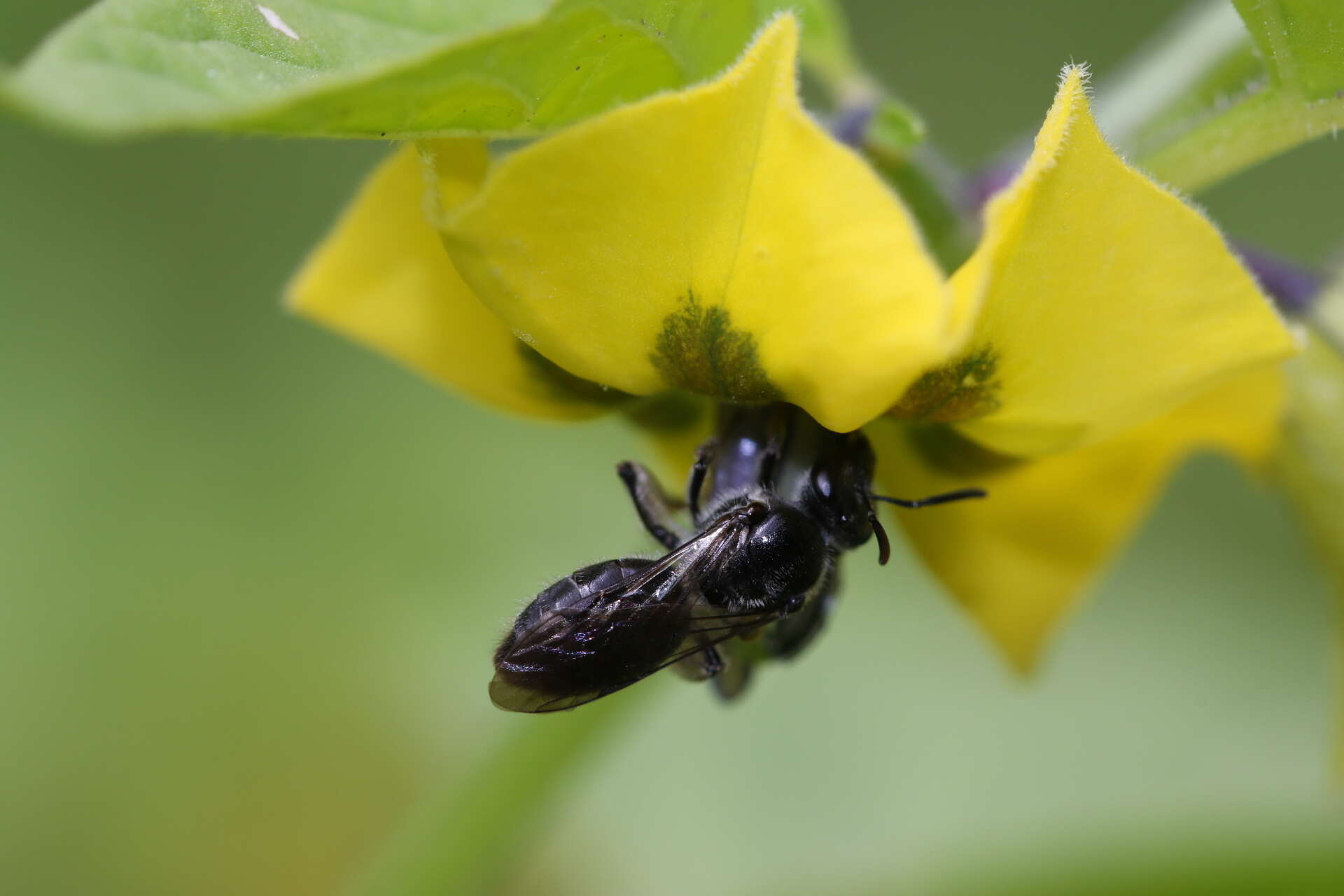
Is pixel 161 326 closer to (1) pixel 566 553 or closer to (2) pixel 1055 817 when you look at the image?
(1) pixel 566 553

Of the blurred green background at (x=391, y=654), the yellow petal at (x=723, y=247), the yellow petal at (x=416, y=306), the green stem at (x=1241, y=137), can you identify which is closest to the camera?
the yellow petal at (x=723, y=247)

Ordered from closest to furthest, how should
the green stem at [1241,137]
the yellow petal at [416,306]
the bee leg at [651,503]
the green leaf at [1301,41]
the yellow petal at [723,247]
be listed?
the yellow petal at [723,247], the green leaf at [1301,41], the green stem at [1241,137], the yellow petal at [416,306], the bee leg at [651,503]

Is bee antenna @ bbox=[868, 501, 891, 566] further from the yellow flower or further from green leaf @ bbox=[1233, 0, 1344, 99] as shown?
green leaf @ bbox=[1233, 0, 1344, 99]

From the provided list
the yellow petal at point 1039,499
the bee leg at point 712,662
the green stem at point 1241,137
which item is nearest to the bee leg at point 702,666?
the bee leg at point 712,662

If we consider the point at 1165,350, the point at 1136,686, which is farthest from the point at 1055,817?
the point at 1165,350

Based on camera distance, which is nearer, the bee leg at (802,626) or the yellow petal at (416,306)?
the yellow petal at (416,306)

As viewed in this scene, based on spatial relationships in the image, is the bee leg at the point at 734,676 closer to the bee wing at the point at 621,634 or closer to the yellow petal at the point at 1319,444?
the bee wing at the point at 621,634

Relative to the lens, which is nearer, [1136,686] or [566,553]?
[1136,686]
